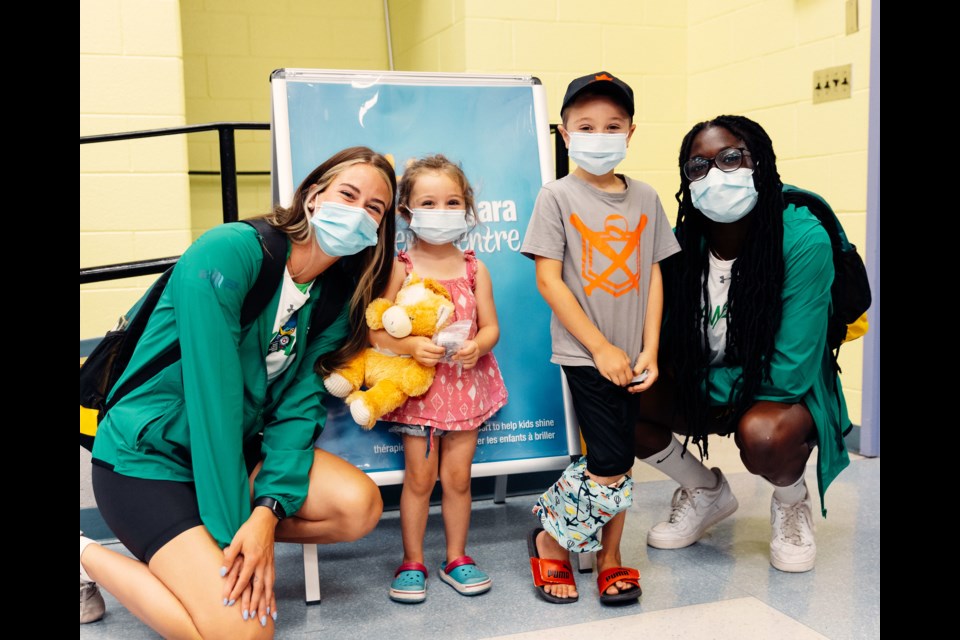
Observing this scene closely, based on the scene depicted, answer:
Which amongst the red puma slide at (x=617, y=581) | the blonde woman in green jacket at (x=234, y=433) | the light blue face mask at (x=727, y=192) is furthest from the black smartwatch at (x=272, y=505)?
the light blue face mask at (x=727, y=192)

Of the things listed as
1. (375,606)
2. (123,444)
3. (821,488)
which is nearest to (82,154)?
(123,444)

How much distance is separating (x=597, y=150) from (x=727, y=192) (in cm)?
34

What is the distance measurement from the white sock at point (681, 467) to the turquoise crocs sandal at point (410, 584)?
2.24 feet

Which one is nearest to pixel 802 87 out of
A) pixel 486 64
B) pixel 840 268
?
pixel 486 64

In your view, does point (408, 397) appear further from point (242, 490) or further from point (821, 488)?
point (821, 488)

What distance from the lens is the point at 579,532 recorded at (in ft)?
6.53

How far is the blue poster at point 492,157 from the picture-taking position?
7.45 ft

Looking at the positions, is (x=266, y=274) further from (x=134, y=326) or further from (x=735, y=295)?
(x=735, y=295)

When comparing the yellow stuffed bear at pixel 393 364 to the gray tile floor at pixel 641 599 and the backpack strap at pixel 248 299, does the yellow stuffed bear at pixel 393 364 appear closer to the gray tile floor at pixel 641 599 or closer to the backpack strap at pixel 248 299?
the backpack strap at pixel 248 299

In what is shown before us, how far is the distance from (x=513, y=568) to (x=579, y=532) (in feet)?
0.95

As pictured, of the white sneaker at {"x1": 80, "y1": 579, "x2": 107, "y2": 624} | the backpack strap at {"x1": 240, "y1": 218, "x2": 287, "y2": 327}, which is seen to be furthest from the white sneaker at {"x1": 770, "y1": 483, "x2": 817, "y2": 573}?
the white sneaker at {"x1": 80, "y1": 579, "x2": 107, "y2": 624}

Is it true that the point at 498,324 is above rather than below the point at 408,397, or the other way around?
above

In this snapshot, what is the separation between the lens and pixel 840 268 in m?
2.15

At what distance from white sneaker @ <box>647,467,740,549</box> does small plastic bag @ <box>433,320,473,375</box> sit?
31.7 inches
